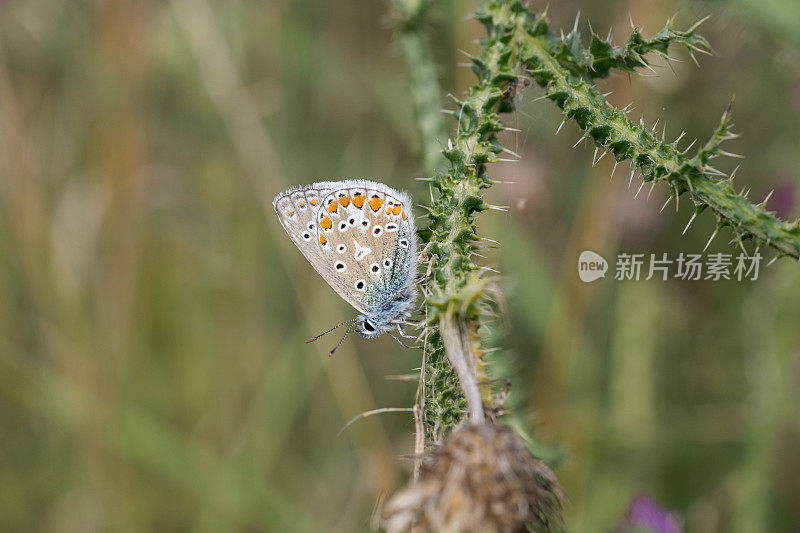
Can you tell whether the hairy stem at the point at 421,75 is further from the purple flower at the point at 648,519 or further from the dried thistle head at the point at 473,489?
the purple flower at the point at 648,519

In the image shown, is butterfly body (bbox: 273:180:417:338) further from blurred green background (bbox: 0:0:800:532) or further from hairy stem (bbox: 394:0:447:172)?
blurred green background (bbox: 0:0:800:532)

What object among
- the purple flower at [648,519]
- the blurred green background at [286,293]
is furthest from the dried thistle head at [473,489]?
the blurred green background at [286,293]

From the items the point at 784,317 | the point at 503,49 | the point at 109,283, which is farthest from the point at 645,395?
the point at 109,283

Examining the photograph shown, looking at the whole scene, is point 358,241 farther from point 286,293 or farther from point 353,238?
point 286,293

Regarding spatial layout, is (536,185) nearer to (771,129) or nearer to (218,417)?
(771,129)

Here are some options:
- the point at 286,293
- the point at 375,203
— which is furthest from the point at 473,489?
the point at 286,293

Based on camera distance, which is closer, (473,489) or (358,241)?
Result: (473,489)
